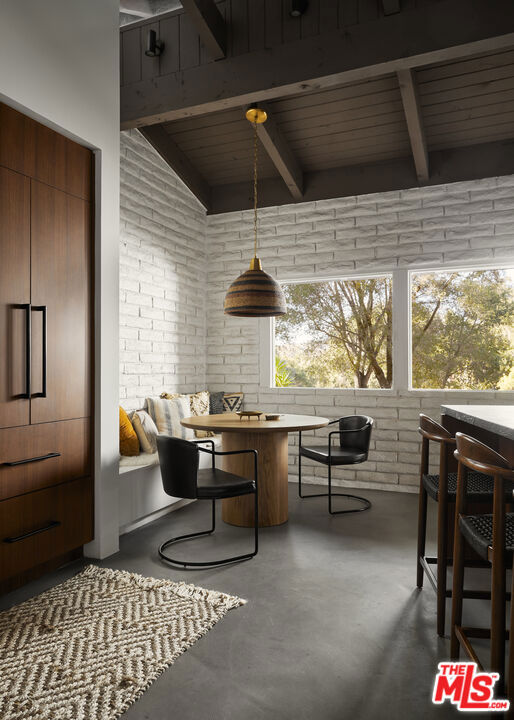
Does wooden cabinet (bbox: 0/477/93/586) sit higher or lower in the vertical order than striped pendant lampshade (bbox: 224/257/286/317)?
lower

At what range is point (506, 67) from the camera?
370 centimetres

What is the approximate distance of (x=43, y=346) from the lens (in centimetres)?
264

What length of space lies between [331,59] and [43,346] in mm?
2554

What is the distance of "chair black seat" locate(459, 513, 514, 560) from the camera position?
1.54 m

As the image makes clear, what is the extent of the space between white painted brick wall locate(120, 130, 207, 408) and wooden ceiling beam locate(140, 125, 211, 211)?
0.23 ft

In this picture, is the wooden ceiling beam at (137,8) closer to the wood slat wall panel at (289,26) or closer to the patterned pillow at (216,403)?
the wood slat wall panel at (289,26)

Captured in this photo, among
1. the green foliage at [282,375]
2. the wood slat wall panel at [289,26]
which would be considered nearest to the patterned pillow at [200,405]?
the green foliage at [282,375]

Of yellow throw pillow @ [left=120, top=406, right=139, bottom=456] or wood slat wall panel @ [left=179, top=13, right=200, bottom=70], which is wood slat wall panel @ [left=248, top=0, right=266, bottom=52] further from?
yellow throw pillow @ [left=120, top=406, right=139, bottom=456]

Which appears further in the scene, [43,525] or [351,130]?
[351,130]

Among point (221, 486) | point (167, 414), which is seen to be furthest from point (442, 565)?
point (167, 414)

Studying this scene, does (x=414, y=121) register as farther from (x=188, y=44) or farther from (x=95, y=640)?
(x=95, y=640)

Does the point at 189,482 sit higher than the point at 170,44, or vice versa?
the point at 170,44

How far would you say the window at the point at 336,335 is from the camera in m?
5.00

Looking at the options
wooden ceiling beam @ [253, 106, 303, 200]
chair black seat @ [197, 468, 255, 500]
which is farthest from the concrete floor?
wooden ceiling beam @ [253, 106, 303, 200]
